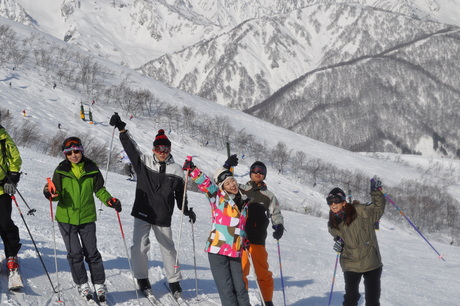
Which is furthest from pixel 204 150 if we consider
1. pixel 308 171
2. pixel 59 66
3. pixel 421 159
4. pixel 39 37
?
pixel 421 159

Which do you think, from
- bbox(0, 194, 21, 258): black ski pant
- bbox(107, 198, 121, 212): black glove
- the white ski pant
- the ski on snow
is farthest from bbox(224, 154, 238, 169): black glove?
bbox(0, 194, 21, 258): black ski pant

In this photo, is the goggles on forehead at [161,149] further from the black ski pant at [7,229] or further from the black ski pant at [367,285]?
the black ski pant at [367,285]

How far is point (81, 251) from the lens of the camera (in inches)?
219

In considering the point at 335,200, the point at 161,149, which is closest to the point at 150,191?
the point at 161,149

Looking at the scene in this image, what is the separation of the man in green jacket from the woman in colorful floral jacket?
7.17 feet

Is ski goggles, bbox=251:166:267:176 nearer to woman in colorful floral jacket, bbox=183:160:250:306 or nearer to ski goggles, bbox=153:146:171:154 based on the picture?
woman in colorful floral jacket, bbox=183:160:250:306

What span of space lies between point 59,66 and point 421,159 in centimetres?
11711

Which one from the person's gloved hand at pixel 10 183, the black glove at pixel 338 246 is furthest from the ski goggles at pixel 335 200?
the person's gloved hand at pixel 10 183

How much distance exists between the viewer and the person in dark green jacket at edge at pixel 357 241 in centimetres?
627

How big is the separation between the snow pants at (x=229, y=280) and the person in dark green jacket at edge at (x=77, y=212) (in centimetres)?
130

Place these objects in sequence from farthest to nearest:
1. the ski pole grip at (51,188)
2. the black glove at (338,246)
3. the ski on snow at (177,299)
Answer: the black glove at (338,246) → the ski on snow at (177,299) → the ski pole grip at (51,188)

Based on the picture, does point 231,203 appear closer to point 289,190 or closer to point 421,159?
point 289,190

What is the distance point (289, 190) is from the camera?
57.6m

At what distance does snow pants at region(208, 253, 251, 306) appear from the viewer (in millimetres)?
5559
